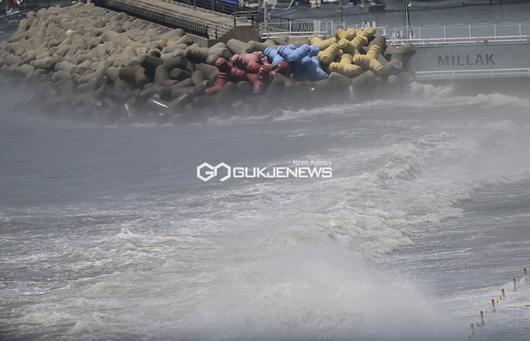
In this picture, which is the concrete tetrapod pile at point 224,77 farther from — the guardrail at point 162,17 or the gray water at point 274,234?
the gray water at point 274,234

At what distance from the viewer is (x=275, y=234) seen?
20.2 m

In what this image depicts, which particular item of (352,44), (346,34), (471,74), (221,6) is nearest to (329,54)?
(352,44)

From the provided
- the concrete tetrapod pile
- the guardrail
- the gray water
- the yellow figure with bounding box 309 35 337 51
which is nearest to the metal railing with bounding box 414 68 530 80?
the concrete tetrapod pile

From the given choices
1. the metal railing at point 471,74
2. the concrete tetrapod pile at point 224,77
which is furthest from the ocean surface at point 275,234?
the metal railing at point 471,74

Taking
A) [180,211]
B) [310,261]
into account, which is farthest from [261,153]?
[310,261]

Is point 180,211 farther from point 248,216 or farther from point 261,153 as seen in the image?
point 261,153

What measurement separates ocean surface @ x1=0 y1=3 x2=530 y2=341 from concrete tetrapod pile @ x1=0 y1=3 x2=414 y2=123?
145 inches

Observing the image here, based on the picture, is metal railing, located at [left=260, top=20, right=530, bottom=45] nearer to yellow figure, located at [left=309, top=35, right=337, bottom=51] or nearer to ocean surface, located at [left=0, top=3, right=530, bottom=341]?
yellow figure, located at [left=309, top=35, right=337, bottom=51]

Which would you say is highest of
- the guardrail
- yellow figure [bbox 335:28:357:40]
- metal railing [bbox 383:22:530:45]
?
the guardrail

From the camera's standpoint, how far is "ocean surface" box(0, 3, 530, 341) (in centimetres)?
1560

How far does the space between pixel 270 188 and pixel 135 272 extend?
25.9 feet

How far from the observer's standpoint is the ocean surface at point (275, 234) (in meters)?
15.6

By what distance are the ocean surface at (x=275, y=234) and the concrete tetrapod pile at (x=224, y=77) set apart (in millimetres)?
3672

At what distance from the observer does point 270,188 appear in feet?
84.8
